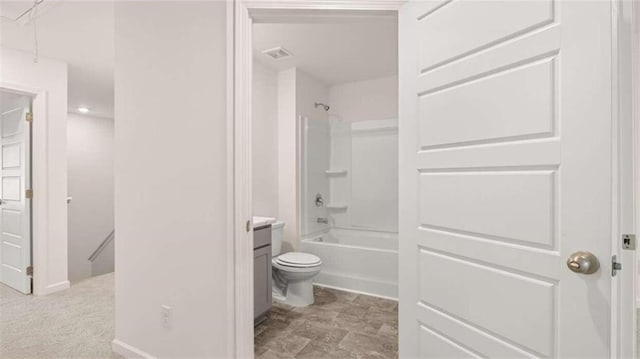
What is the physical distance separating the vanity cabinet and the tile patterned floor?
18cm

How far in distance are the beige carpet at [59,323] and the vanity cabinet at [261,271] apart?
95 cm

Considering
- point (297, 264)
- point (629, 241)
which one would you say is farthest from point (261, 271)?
point (629, 241)

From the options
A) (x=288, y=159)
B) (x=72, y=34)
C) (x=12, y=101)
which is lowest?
(x=288, y=159)

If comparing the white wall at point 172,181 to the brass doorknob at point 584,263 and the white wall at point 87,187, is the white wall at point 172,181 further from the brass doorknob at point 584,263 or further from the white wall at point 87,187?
the white wall at point 87,187

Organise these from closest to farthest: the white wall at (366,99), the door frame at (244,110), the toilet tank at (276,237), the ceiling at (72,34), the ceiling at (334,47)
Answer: the door frame at (244,110) → the ceiling at (72,34) → the ceiling at (334,47) → the toilet tank at (276,237) → the white wall at (366,99)

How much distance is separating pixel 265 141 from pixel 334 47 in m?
1.23

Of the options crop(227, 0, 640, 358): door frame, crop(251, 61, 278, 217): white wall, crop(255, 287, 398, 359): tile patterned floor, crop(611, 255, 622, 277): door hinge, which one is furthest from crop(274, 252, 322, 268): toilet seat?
crop(611, 255, 622, 277): door hinge

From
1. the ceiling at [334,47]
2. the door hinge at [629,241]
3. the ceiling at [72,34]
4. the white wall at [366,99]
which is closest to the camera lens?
the door hinge at [629,241]

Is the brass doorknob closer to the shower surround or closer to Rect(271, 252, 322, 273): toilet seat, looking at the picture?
Rect(271, 252, 322, 273): toilet seat

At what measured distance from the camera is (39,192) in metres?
3.04

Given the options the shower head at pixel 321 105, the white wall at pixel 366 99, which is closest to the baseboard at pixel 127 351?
the shower head at pixel 321 105

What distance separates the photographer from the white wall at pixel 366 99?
3797mm

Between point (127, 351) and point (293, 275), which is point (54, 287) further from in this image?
point (293, 275)

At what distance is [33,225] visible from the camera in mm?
3070
